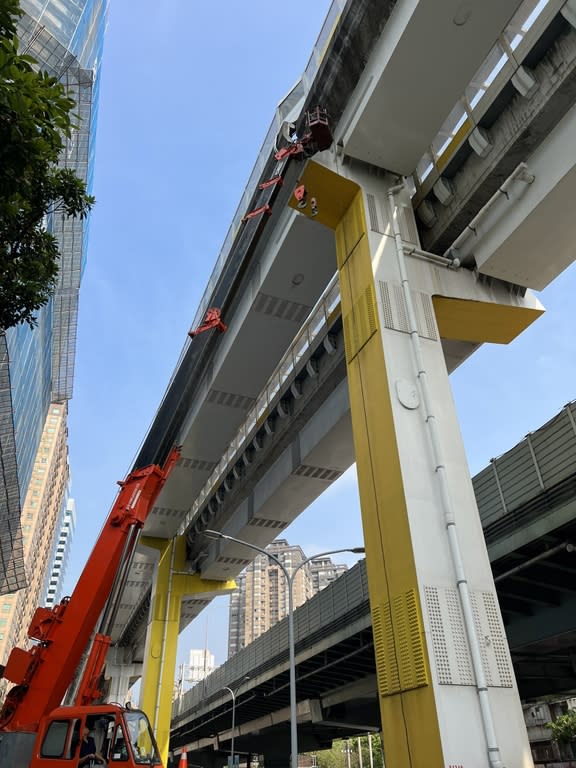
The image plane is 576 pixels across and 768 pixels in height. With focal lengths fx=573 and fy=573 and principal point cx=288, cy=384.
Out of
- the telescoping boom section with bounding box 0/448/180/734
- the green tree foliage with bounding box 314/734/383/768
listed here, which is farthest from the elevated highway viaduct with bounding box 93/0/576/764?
the green tree foliage with bounding box 314/734/383/768

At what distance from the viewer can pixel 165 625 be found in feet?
92.1

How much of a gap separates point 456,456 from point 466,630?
9.34 feet

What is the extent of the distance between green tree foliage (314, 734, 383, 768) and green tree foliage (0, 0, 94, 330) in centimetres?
8279

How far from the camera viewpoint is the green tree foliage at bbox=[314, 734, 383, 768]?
83.8 meters

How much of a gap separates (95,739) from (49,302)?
2103 centimetres

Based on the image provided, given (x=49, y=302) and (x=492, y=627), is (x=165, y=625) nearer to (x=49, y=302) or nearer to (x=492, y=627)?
(x=49, y=302)

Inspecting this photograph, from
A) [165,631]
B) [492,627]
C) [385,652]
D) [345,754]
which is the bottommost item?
[385,652]

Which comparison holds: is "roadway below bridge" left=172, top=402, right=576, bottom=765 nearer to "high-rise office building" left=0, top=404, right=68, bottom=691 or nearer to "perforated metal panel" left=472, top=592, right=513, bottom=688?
"perforated metal panel" left=472, top=592, right=513, bottom=688

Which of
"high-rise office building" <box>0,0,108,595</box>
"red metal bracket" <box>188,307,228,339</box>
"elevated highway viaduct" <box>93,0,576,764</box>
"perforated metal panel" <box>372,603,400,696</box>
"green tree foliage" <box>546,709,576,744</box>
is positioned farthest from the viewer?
"green tree foliage" <box>546,709,576,744</box>

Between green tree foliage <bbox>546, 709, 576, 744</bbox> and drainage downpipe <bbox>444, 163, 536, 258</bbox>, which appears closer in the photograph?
drainage downpipe <bbox>444, 163, 536, 258</bbox>

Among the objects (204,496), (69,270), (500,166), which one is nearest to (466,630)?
(500,166)

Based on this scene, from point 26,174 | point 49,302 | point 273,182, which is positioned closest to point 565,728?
point 49,302

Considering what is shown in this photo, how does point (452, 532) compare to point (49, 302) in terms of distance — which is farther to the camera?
point (49, 302)

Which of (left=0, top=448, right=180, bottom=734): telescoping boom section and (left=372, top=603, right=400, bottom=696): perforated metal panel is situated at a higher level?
(left=0, top=448, right=180, bottom=734): telescoping boom section
